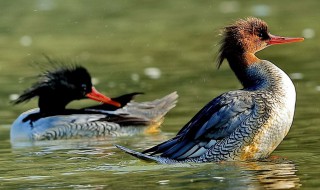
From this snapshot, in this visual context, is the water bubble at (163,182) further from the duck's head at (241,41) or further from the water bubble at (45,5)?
the water bubble at (45,5)

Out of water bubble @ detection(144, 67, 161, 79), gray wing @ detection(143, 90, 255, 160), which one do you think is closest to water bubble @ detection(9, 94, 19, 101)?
water bubble @ detection(144, 67, 161, 79)

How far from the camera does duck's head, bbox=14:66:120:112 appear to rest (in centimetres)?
1433

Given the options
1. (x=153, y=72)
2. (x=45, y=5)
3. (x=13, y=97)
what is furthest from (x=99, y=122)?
(x=45, y=5)

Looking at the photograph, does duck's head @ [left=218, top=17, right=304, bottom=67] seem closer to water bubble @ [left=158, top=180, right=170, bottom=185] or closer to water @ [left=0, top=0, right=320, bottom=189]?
water @ [left=0, top=0, right=320, bottom=189]

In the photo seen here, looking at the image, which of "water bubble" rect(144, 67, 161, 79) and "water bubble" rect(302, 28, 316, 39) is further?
"water bubble" rect(302, 28, 316, 39)

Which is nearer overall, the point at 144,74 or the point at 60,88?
the point at 60,88

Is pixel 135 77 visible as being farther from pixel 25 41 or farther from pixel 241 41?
pixel 241 41

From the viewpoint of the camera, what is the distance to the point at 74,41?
22250 mm

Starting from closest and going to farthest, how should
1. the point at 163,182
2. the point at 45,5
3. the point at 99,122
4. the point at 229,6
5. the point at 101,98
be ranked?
the point at 163,182
the point at 99,122
the point at 101,98
the point at 229,6
the point at 45,5

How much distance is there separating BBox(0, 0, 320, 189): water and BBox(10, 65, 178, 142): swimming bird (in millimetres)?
261

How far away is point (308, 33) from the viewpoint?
67.9 feet

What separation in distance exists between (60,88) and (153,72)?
3.61m

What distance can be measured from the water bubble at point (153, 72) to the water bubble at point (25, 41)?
483 cm

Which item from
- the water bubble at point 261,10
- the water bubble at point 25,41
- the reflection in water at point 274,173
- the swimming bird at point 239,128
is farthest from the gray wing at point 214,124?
the water bubble at point 261,10
